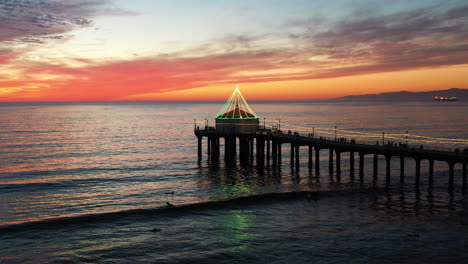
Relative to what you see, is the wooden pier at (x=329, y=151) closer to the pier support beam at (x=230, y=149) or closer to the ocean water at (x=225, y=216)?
the pier support beam at (x=230, y=149)

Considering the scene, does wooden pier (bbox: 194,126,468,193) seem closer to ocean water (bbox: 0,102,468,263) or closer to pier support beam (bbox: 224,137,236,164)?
pier support beam (bbox: 224,137,236,164)

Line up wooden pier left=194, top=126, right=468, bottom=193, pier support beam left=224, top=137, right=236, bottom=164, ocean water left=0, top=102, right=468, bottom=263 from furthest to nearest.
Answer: pier support beam left=224, top=137, right=236, bottom=164 < wooden pier left=194, top=126, right=468, bottom=193 < ocean water left=0, top=102, right=468, bottom=263

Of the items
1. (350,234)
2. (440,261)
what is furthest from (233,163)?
(440,261)

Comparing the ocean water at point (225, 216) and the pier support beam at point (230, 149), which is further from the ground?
the pier support beam at point (230, 149)

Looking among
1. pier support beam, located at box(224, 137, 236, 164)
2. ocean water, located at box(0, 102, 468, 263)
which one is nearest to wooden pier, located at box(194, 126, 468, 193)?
pier support beam, located at box(224, 137, 236, 164)

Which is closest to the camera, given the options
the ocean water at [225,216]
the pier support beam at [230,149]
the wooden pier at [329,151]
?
the ocean water at [225,216]

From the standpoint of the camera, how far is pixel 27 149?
8931cm

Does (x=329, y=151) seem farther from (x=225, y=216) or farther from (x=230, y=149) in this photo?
(x=225, y=216)

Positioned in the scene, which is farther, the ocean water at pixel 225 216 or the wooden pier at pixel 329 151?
the wooden pier at pixel 329 151

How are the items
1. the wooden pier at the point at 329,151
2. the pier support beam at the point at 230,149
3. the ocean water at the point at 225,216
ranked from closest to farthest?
1. the ocean water at the point at 225,216
2. the wooden pier at the point at 329,151
3. the pier support beam at the point at 230,149

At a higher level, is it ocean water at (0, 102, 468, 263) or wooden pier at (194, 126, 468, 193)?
wooden pier at (194, 126, 468, 193)

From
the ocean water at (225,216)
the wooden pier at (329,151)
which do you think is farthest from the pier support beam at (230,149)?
the ocean water at (225,216)

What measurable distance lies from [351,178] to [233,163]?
22.8 metres

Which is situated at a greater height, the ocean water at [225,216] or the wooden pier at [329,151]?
the wooden pier at [329,151]
